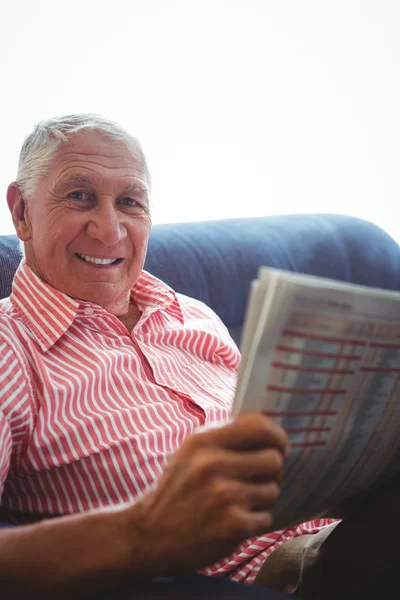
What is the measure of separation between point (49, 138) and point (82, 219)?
0.17 metres

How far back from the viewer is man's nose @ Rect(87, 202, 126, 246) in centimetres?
122

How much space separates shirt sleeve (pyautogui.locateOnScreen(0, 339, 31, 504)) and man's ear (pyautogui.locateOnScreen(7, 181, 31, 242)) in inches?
12.8

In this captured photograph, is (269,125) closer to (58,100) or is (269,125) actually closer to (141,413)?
(58,100)

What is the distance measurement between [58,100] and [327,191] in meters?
1.10

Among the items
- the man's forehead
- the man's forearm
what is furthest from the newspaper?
the man's forehead

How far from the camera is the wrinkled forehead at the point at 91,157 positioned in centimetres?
121

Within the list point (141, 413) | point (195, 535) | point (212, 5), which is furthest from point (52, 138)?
point (212, 5)

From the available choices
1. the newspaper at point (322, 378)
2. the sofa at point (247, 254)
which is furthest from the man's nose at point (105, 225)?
the newspaper at point (322, 378)

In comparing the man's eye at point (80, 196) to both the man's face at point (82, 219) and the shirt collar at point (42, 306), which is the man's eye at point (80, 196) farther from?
the shirt collar at point (42, 306)

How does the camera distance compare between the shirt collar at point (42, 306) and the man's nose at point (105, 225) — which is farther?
the man's nose at point (105, 225)

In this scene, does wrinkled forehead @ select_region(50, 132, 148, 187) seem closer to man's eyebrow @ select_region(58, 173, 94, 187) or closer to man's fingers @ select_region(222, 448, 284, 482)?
man's eyebrow @ select_region(58, 173, 94, 187)

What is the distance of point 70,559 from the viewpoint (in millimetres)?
636

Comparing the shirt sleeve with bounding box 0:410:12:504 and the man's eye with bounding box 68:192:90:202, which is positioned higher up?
the man's eye with bounding box 68:192:90:202

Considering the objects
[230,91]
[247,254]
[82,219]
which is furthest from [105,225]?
[230,91]
